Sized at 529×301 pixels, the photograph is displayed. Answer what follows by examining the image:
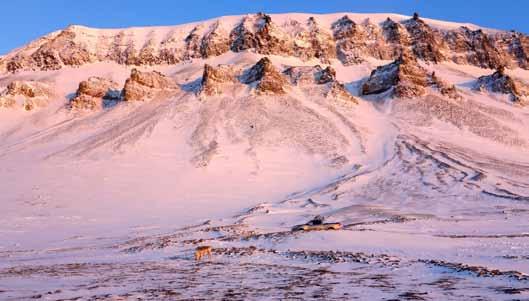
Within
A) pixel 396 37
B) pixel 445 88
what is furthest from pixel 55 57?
pixel 445 88

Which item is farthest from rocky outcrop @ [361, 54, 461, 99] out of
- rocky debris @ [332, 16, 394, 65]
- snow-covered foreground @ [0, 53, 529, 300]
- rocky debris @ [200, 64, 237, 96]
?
rocky debris @ [200, 64, 237, 96]

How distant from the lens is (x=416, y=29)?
117m

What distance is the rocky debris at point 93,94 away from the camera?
88062mm

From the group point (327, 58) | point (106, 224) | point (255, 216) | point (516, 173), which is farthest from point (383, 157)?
A: point (327, 58)

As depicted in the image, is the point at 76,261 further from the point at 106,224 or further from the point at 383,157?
the point at 383,157

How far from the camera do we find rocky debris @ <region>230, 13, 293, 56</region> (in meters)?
108

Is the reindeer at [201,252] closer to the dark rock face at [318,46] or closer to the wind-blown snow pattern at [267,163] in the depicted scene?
the wind-blown snow pattern at [267,163]

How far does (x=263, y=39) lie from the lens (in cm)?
10894

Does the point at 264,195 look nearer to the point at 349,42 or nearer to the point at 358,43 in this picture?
the point at 349,42

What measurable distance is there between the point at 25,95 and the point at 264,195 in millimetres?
61368

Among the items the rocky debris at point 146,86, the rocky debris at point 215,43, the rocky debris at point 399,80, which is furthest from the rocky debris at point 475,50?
the rocky debris at point 146,86

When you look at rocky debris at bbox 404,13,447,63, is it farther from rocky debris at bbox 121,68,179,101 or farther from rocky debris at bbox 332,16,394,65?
rocky debris at bbox 121,68,179,101

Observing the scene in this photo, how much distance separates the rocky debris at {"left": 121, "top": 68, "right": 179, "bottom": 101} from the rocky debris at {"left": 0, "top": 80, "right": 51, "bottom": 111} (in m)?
16.8

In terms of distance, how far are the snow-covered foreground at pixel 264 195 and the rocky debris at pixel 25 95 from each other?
2.33m
